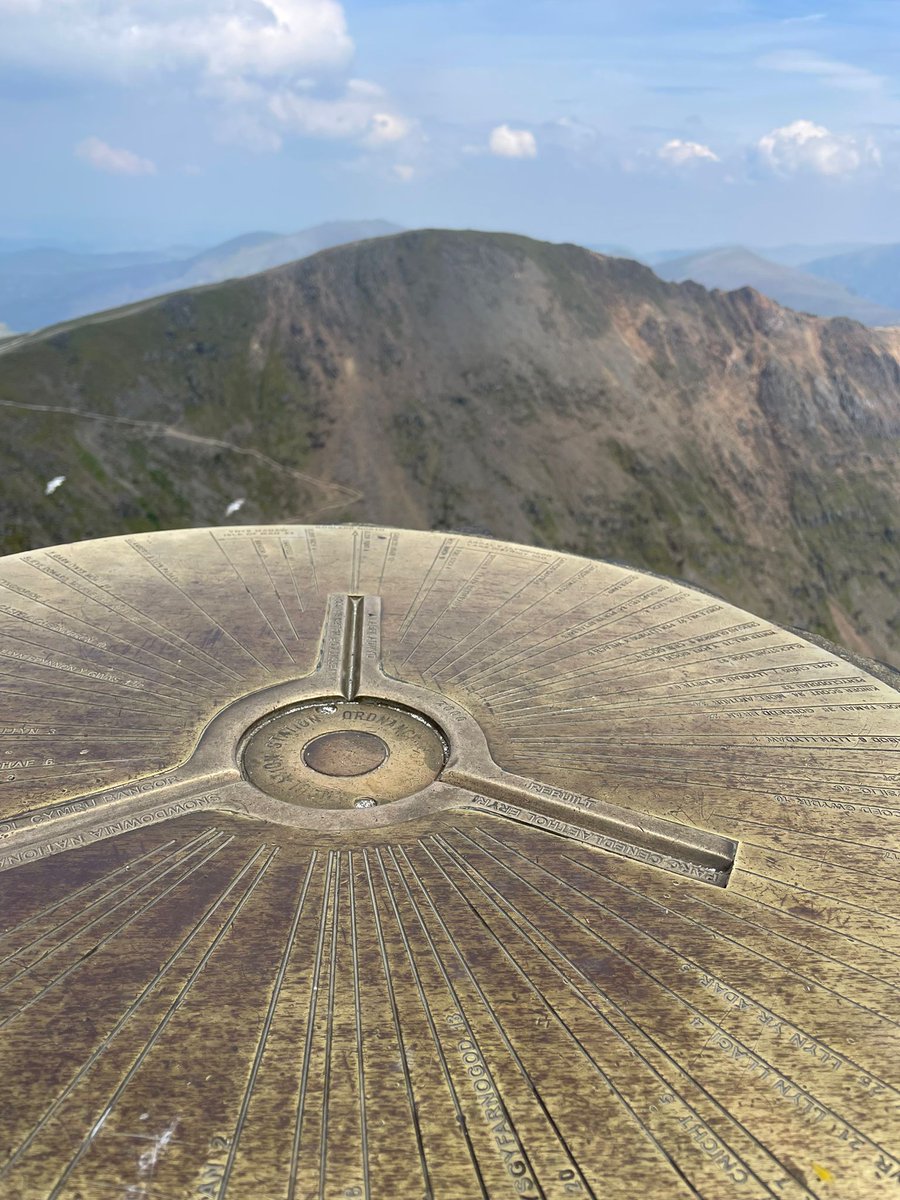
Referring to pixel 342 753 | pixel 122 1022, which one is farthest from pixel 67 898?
pixel 342 753

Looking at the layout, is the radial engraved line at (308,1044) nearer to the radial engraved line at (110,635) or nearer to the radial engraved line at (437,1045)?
the radial engraved line at (437,1045)

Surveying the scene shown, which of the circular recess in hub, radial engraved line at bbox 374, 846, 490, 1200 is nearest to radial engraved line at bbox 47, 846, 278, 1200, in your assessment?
radial engraved line at bbox 374, 846, 490, 1200

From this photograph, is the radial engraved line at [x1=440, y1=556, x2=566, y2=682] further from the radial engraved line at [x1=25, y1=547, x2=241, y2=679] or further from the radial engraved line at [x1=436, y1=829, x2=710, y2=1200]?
the radial engraved line at [x1=436, y1=829, x2=710, y2=1200]

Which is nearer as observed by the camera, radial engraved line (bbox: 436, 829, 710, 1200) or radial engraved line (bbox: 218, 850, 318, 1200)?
radial engraved line (bbox: 218, 850, 318, 1200)

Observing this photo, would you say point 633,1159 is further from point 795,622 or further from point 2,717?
point 795,622

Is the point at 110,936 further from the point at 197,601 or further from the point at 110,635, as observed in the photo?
the point at 197,601

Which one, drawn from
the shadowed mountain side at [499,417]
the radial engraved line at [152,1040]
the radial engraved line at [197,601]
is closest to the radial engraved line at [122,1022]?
the radial engraved line at [152,1040]
